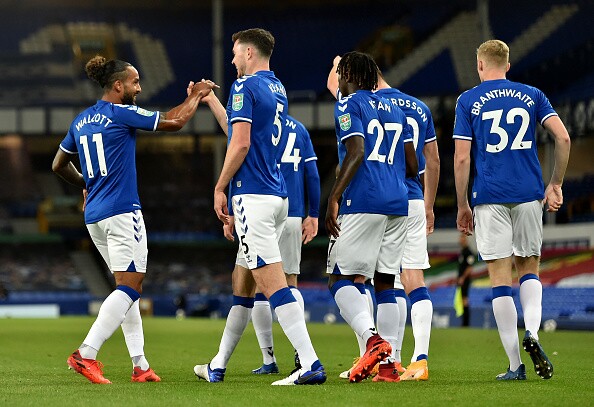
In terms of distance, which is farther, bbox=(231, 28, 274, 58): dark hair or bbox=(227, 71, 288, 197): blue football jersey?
bbox=(231, 28, 274, 58): dark hair

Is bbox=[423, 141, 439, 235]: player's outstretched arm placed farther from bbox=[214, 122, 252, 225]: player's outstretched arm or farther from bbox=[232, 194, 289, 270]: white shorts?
bbox=[214, 122, 252, 225]: player's outstretched arm

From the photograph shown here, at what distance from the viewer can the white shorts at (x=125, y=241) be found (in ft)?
25.1

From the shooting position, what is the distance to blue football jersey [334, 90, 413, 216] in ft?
24.0

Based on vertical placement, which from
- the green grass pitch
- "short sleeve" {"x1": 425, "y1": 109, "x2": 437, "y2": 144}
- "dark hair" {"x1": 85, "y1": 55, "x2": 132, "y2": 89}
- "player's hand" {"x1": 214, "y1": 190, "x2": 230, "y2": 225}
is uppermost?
"dark hair" {"x1": 85, "y1": 55, "x2": 132, "y2": 89}

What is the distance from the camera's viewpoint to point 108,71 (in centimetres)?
796

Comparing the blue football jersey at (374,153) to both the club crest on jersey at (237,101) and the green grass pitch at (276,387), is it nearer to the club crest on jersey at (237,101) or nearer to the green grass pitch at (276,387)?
the club crest on jersey at (237,101)

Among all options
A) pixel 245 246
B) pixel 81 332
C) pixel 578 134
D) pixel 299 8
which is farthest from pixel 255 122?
pixel 299 8

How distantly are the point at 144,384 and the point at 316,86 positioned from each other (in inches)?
1616

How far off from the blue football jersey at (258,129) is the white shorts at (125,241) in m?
1.00

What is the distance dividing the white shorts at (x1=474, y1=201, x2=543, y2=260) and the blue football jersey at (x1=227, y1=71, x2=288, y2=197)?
65.7 inches

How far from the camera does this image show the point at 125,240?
7.66 meters

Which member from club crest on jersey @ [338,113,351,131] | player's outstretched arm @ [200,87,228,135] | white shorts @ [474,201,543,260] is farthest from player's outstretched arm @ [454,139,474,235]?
player's outstretched arm @ [200,87,228,135]

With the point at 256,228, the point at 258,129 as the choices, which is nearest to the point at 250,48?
the point at 258,129

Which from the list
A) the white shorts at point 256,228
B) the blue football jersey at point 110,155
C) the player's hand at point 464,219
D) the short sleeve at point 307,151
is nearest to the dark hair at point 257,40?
the blue football jersey at point 110,155
